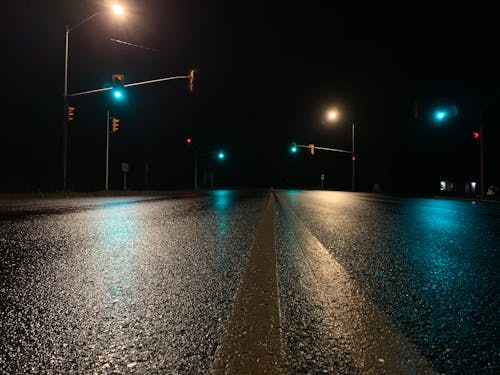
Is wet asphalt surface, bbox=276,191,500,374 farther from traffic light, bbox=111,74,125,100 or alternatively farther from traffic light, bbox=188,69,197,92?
traffic light, bbox=111,74,125,100

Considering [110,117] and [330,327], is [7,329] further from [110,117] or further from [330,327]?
[110,117]

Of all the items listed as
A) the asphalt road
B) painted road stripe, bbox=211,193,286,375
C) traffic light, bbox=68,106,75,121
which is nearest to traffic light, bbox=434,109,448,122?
the asphalt road

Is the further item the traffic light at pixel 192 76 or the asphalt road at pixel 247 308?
the traffic light at pixel 192 76

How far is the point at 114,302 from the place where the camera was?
2838 millimetres

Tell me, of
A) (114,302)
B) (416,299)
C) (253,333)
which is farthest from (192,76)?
(253,333)

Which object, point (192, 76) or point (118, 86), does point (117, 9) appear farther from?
point (192, 76)

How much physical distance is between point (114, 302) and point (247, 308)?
0.99 meters

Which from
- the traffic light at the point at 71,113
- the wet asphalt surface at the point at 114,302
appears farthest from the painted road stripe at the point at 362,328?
the traffic light at the point at 71,113

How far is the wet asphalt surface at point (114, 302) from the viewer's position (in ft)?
6.35

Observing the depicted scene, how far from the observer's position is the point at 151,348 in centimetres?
204

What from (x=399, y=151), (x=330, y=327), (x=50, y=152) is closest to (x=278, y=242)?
(x=330, y=327)

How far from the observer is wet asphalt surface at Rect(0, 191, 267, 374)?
1.94m

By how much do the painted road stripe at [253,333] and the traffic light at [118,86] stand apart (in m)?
19.1

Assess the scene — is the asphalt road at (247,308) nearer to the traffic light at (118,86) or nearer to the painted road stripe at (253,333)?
the painted road stripe at (253,333)
